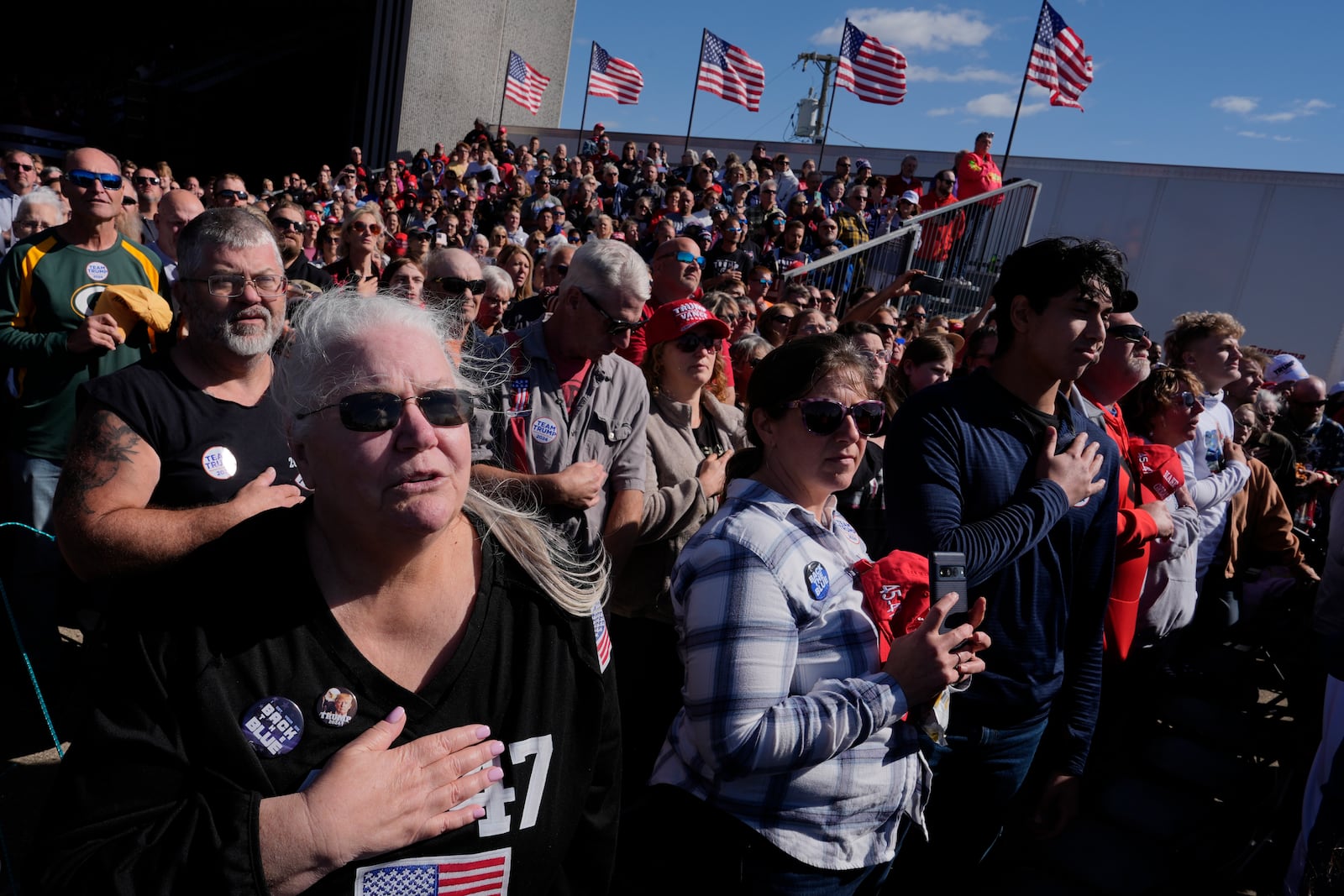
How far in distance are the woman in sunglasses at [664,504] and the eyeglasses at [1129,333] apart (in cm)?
154

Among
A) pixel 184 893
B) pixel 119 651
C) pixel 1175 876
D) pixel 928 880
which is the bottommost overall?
pixel 1175 876

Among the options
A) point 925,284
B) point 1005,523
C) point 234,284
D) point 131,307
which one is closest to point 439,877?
point 1005,523

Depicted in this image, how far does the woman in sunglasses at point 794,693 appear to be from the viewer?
179cm

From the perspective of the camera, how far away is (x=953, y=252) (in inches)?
456

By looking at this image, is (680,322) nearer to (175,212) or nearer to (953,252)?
(175,212)

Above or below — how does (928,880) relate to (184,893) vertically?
below

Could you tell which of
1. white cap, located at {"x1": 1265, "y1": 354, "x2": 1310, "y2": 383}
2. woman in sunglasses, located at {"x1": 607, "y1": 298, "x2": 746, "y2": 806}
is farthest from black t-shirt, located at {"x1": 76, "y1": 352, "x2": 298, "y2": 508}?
white cap, located at {"x1": 1265, "y1": 354, "x2": 1310, "y2": 383}

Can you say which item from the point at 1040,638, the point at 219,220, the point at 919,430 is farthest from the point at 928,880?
the point at 219,220

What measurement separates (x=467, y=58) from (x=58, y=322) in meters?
24.3

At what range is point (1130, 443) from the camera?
3.61m

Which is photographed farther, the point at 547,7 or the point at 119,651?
the point at 547,7

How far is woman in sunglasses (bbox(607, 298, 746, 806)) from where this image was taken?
323 cm

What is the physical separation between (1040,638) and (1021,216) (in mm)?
11302

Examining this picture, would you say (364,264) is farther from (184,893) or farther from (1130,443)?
(184,893)
